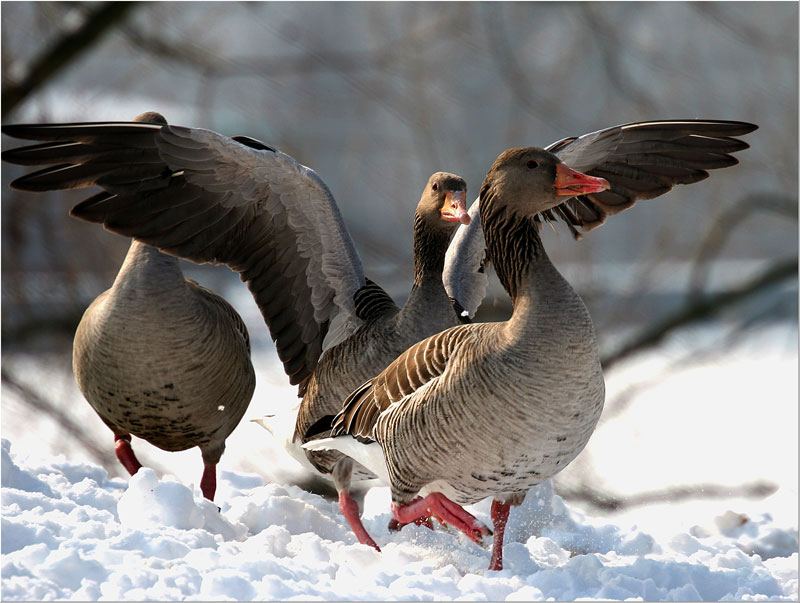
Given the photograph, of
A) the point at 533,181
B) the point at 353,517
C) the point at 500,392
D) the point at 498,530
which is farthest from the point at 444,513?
the point at 533,181

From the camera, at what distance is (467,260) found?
4602mm

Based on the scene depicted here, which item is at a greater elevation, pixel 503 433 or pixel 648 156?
pixel 648 156

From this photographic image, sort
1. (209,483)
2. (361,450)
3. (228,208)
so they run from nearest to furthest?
(361,450) < (228,208) < (209,483)

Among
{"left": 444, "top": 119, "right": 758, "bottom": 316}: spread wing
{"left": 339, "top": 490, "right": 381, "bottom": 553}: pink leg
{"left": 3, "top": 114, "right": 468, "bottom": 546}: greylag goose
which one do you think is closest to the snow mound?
{"left": 339, "top": 490, "right": 381, "bottom": 553}: pink leg

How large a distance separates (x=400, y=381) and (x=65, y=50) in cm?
433

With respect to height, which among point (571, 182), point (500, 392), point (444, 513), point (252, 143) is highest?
point (252, 143)

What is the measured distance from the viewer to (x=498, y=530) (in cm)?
335

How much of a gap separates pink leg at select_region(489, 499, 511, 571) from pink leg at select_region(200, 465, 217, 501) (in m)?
1.42

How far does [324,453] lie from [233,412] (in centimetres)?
51

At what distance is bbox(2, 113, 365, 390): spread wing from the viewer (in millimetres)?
3301

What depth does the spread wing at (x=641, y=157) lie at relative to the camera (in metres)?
4.15

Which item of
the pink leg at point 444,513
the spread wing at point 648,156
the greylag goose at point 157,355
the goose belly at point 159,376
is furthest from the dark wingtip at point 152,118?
the pink leg at point 444,513

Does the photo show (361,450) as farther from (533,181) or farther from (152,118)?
(152,118)

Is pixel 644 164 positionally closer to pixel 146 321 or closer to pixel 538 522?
pixel 538 522
